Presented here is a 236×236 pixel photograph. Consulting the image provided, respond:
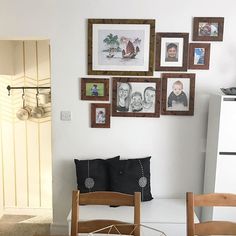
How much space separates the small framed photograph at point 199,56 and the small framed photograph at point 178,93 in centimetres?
11

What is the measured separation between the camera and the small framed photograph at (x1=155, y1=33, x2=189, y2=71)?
2.53 meters

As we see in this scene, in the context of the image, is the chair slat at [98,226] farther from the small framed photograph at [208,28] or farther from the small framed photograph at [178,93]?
the small framed photograph at [208,28]

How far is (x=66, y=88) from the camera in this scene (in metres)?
2.62

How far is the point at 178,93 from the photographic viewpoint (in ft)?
8.51

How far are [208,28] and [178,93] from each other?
673mm

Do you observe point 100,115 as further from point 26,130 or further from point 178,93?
point 26,130

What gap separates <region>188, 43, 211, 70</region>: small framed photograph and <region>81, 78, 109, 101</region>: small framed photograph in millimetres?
855

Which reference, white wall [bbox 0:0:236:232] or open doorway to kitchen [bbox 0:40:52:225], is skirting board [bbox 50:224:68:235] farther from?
open doorway to kitchen [bbox 0:40:52:225]

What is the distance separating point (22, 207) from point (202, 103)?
104 inches

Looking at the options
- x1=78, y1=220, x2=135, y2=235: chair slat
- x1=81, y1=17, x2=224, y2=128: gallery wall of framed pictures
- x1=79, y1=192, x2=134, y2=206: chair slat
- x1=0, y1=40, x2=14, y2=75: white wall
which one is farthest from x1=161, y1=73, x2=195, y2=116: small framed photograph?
x1=0, y1=40, x2=14, y2=75: white wall

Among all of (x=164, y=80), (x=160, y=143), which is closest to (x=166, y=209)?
(x=160, y=143)

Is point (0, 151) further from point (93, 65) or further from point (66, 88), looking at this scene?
point (93, 65)

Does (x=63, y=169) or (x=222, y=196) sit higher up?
(x=222, y=196)

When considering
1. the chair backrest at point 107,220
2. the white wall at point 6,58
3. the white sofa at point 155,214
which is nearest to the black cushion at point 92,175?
the white sofa at point 155,214
